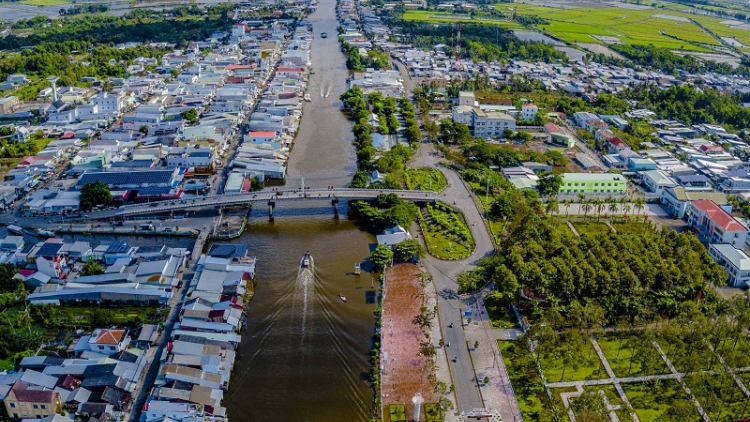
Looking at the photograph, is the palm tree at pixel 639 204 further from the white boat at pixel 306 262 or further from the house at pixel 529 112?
the white boat at pixel 306 262

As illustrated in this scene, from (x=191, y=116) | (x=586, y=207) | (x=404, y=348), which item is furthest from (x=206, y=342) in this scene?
(x=191, y=116)

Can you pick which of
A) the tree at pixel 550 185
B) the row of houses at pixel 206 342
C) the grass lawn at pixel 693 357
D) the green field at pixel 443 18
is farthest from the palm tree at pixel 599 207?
the green field at pixel 443 18

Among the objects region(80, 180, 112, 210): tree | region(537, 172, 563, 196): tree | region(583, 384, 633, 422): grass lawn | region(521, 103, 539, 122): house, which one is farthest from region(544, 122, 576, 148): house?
region(80, 180, 112, 210): tree

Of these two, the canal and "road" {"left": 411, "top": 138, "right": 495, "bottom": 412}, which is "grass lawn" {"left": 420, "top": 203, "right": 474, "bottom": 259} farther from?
the canal

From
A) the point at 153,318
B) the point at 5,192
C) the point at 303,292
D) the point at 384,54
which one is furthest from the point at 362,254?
the point at 384,54

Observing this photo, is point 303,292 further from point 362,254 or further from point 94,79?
point 94,79

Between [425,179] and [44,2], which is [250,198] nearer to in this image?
[425,179]
